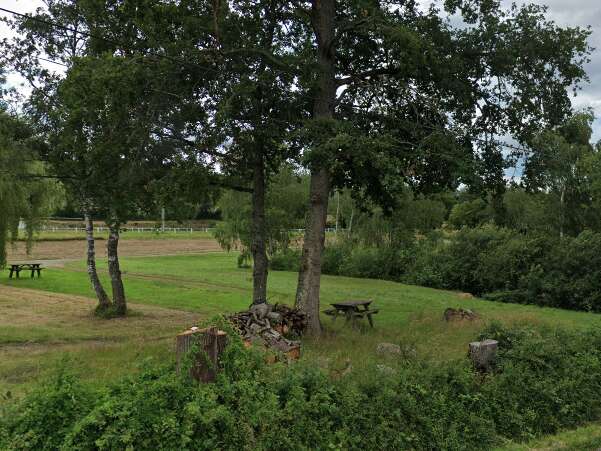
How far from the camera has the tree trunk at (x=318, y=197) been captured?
44.4 ft

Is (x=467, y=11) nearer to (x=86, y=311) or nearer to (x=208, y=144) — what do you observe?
(x=208, y=144)

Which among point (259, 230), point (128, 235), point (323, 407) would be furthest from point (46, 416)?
point (128, 235)

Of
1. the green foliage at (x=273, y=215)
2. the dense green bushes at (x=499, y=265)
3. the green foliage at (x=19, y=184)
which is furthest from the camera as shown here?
the green foliage at (x=273, y=215)

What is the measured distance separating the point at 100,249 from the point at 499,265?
1569 inches

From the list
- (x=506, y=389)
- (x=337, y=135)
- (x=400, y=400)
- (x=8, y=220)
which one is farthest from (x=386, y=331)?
(x=8, y=220)

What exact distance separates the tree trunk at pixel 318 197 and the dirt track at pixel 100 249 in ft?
123

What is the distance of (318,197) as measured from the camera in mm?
13664

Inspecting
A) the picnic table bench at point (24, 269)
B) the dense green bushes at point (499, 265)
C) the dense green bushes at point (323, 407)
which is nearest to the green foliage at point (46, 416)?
the dense green bushes at point (323, 407)

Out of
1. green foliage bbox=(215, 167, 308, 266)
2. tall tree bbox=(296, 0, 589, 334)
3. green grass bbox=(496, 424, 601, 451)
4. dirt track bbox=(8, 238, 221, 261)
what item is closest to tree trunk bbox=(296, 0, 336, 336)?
tall tree bbox=(296, 0, 589, 334)

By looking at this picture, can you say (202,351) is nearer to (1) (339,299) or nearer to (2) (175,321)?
(2) (175,321)

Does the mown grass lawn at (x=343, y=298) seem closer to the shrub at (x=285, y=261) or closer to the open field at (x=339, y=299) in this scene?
the open field at (x=339, y=299)

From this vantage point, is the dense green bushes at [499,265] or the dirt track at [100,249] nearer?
the dense green bushes at [499,265]

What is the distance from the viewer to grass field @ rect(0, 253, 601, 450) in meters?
8.90

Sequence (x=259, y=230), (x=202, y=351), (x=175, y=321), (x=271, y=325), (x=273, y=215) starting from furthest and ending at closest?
(x=273, y=215), (x=175, y=321), (x=259, y=230), (x=271, y=325), (x=202, y=351)
